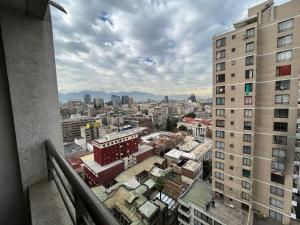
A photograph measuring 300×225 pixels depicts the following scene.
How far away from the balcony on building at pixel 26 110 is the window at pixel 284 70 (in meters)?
6.03

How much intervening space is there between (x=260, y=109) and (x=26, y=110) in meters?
6.34

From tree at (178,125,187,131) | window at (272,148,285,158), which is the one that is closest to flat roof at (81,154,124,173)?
window at (272,148,285,158)

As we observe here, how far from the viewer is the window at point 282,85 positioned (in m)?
4.61

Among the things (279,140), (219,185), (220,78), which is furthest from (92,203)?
(219,185)

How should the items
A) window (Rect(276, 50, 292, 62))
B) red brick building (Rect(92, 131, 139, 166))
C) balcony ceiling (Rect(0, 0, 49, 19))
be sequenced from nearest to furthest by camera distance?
balcony ceiling (Rect(0, 0, 49, 19)) → window (Rect(276, 50, 292, 62)) → red brick building (Rect(92, 131, 139, 166))

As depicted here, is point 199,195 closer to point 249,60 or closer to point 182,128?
point 249,60

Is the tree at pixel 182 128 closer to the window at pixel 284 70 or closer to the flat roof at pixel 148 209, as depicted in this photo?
the flat roof at pixel 148 209

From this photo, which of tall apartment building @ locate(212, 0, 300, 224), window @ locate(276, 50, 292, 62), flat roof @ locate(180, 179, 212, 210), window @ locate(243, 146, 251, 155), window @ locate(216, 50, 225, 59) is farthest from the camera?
flat roof @ locate(180, 179, 212, 210)

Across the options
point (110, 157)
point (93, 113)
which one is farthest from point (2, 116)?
point (93, 113)

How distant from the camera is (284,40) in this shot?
4598 mm

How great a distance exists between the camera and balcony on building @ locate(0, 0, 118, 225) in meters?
0.96

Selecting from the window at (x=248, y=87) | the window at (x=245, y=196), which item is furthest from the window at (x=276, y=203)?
the window at (x=248, y=87)

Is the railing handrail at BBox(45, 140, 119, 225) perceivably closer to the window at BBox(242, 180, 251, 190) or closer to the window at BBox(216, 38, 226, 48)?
the window at BBox(216, 38, 226, 48)

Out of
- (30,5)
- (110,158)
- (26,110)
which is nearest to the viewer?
(30,5)
